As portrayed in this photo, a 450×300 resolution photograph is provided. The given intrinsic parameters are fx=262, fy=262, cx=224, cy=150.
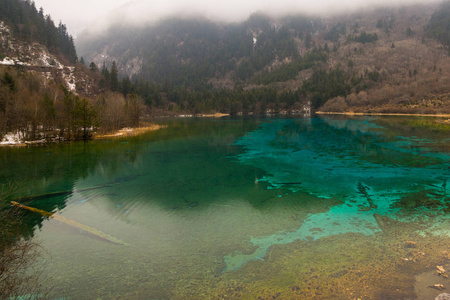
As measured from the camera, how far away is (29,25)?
4296 inches

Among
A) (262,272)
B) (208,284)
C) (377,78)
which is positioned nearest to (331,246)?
(262,272)

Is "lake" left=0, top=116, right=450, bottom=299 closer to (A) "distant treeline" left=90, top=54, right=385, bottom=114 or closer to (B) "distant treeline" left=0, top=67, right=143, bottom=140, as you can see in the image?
(B) "distant treeline" left=0, top=67, right=143, bottom=140

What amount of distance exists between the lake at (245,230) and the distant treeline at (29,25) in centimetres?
11700

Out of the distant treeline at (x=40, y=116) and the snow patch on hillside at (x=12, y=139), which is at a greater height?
the distant treeline at (x=40, y=116)

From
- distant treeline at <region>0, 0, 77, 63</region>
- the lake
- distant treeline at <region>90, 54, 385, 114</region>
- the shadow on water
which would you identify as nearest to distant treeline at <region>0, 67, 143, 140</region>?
the shadow on water

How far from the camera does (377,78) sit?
167750mm

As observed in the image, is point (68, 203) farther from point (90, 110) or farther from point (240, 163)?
point (90, 110)

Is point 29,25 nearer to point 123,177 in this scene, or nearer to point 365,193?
point 123,177

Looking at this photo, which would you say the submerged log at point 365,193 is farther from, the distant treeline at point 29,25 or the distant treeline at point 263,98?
the distant treeline at point 263,98

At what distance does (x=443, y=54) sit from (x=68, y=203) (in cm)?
24875

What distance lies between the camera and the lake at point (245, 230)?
7570 mm

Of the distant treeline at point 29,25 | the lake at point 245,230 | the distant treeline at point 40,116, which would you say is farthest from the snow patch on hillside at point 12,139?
the distant treeline at point 29,25

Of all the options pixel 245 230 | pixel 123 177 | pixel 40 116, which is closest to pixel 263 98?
pixel 40 116

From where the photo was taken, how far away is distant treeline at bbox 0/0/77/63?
10700 cm
